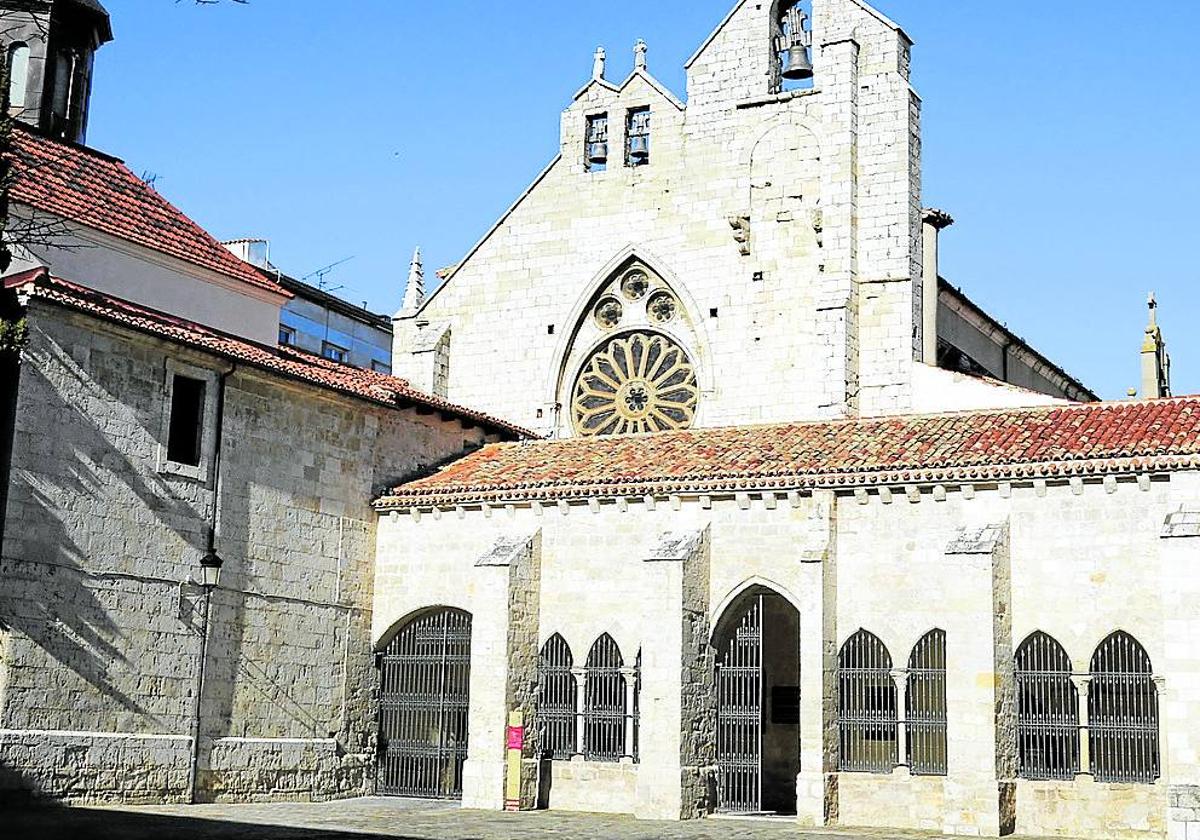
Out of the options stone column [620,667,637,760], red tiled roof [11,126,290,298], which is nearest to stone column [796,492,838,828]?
stone column [620,667,637,760]

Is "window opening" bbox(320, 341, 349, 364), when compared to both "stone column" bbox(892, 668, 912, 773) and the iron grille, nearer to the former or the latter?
the iron grille

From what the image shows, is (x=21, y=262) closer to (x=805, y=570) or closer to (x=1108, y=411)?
(x=805, y=570)

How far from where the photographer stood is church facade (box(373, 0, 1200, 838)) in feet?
67.1

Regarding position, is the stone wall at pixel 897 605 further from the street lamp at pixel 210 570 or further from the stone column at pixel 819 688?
the street lamp at pixel 210 570

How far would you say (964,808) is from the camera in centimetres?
2019

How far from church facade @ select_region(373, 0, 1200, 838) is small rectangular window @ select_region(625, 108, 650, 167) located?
0.06m

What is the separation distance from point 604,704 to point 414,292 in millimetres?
13927

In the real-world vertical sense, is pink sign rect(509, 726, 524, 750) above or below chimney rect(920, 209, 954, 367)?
below

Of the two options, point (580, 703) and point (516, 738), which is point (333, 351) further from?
point (516, 738)

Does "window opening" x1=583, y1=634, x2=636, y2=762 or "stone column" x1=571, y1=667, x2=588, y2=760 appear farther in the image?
"stone column" x1=571, y1=667, x2=588, y2=760

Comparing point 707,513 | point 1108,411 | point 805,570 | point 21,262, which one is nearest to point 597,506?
point 707,513

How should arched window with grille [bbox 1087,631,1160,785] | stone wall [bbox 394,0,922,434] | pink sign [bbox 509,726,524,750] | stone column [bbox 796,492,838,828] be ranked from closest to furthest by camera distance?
arched window with grille [bbox 1087,631,1160,785], stone column [bbox 796,492,838,828], pink sign [bbox 509,726,524,750], stone wall [bbox 394,0,922,434]

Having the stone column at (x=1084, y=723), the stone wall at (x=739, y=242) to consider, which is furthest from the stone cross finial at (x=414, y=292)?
the stone column at (x=1084, y=723)

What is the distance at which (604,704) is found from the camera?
931 inches
